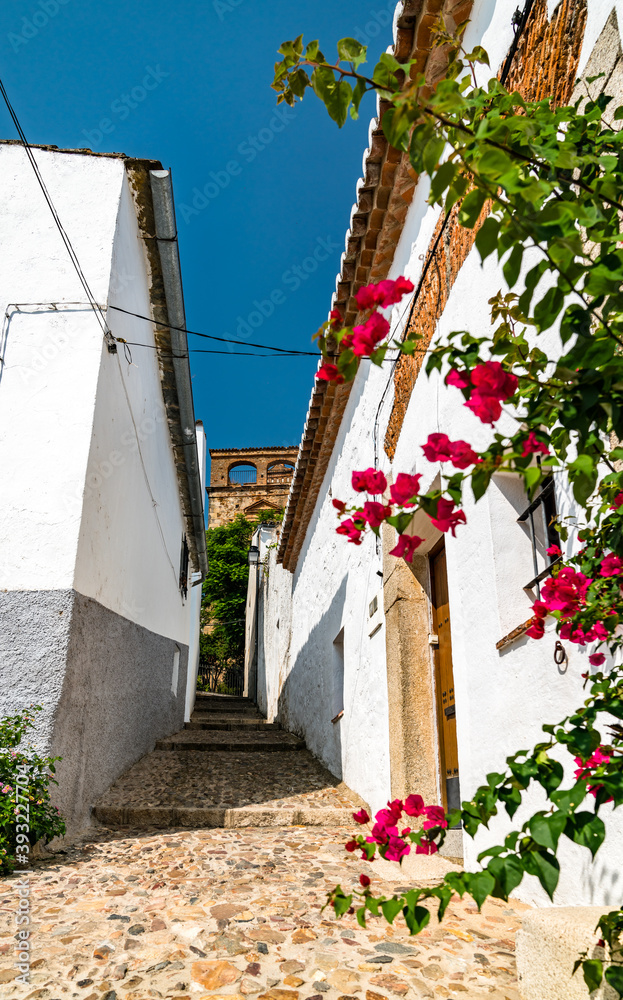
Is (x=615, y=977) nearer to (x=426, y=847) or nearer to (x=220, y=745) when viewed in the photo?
(x=426, y=847)

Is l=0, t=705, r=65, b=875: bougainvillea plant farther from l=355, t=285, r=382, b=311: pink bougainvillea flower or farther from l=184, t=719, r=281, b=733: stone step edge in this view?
l=184, t=719, r=281, b=733: stone step edge

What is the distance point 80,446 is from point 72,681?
1561 mm

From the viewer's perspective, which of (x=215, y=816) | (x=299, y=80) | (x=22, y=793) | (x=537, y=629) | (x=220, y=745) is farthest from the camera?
(x=220, y=745)

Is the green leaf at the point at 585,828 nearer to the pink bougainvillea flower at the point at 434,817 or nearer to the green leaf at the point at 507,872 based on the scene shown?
the green leaf at the point at 507,872

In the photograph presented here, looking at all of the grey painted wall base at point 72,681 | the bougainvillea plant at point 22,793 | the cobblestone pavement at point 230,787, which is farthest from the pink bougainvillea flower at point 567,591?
the cobblestone pavement at point 230,787

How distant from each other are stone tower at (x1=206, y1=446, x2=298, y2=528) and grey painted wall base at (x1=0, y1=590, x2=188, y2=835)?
28979mm

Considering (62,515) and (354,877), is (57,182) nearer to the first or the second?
(62,515)

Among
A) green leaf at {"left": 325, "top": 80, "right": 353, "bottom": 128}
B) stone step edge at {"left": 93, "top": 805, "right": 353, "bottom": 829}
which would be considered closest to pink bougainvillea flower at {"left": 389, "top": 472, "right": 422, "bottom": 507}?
green leaf at {"left": 325, "top": 80, "right": 353, "bottom": 128}

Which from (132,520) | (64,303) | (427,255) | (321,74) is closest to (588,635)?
(321,74)

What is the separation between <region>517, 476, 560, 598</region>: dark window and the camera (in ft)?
8.56

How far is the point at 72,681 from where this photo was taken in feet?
14.3

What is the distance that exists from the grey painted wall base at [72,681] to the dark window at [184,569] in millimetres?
5660

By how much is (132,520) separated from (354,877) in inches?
155

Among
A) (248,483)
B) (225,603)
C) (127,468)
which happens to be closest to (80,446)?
(127,468)
